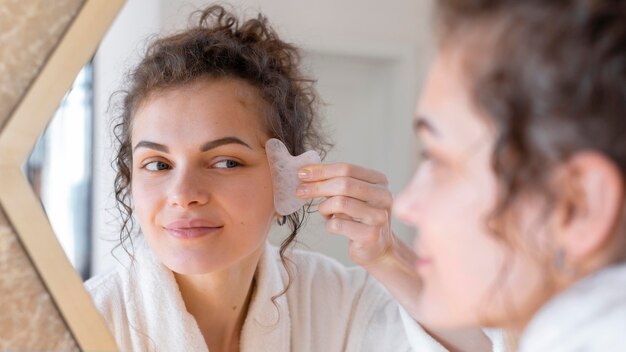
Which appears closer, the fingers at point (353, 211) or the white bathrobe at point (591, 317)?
the white bathrobe at point (591, 317)

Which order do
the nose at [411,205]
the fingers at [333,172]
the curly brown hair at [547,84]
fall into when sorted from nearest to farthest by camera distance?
the curly brown hair at [547,84] < the nose at [411,205] < the fingers at [333,172]

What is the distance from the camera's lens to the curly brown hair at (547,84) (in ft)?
1.29

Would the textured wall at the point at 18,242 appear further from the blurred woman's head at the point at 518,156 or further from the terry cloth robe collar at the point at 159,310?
the blurred woman's head at the point at 518,156

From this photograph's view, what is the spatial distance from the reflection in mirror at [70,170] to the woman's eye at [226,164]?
0.11 m

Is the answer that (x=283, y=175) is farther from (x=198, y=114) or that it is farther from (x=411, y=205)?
(x=411, y=205)

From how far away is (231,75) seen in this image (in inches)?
28.3

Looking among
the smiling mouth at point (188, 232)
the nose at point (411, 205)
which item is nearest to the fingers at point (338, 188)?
the smiling mouth at point (188, 232)

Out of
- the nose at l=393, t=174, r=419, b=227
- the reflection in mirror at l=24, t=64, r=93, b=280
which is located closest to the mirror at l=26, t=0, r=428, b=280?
the reflection in mirror at l=24, t=64, r=93, b=280

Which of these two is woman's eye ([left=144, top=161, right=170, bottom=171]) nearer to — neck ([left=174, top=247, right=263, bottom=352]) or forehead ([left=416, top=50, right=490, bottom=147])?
neck ([left=174, top=247, right=263, bottom=352])

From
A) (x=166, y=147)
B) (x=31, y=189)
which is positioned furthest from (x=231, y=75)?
(x=31, y=189)

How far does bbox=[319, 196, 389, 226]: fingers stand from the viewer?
0.72 metres

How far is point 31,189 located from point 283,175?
23 cm

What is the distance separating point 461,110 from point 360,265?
1.17 ft

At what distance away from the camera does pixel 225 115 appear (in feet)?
2.27
